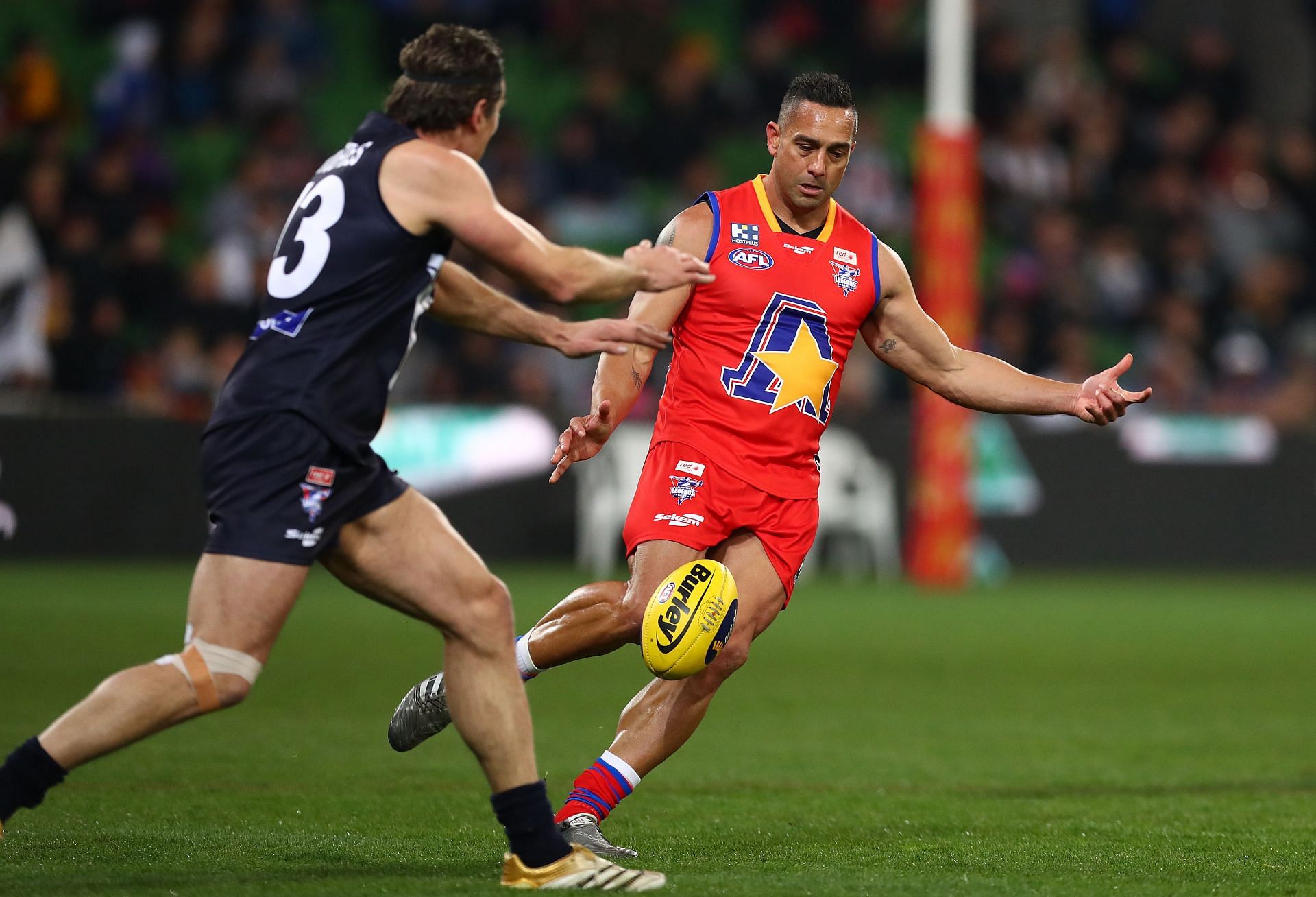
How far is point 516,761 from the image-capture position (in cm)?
492

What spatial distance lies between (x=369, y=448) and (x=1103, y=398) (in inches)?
99.9

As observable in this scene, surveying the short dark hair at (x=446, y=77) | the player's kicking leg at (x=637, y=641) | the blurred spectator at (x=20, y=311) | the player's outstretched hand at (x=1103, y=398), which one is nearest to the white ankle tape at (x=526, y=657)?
the player's kicking leg at (x=637, y=641)

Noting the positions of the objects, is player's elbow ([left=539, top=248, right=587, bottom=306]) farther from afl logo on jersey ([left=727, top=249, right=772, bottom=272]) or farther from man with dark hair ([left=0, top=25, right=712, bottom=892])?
afl logo on jersey ([left=727, top=249, right=772, bottom=272])

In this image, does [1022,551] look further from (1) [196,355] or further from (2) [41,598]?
(2) [41,598]

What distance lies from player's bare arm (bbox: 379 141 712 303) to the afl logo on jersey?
1.33 meters

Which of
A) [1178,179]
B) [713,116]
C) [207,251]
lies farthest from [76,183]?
[1178,179]

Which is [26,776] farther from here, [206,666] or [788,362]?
[788,362]

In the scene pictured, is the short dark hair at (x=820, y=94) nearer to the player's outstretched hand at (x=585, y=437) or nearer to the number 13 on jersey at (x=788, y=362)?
the number 13 on jersey at (x=788, y=362)

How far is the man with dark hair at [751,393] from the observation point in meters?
5.91

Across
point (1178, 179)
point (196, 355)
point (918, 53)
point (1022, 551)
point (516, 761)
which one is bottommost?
point (1022, 551)

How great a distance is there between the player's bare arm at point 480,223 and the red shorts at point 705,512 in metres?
1.24

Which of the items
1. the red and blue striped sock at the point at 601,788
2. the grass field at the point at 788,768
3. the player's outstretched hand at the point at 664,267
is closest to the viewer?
the player's outstretched hand at the point at 664,267

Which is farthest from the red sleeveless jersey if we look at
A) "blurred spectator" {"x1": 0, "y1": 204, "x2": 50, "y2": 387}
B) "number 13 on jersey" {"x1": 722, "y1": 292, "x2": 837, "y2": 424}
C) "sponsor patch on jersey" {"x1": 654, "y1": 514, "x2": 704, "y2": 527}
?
"blurred spectator" {"x1": 0, "y1": 204, "x2": 50, "y2": 387}

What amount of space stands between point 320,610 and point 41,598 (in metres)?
2.04
